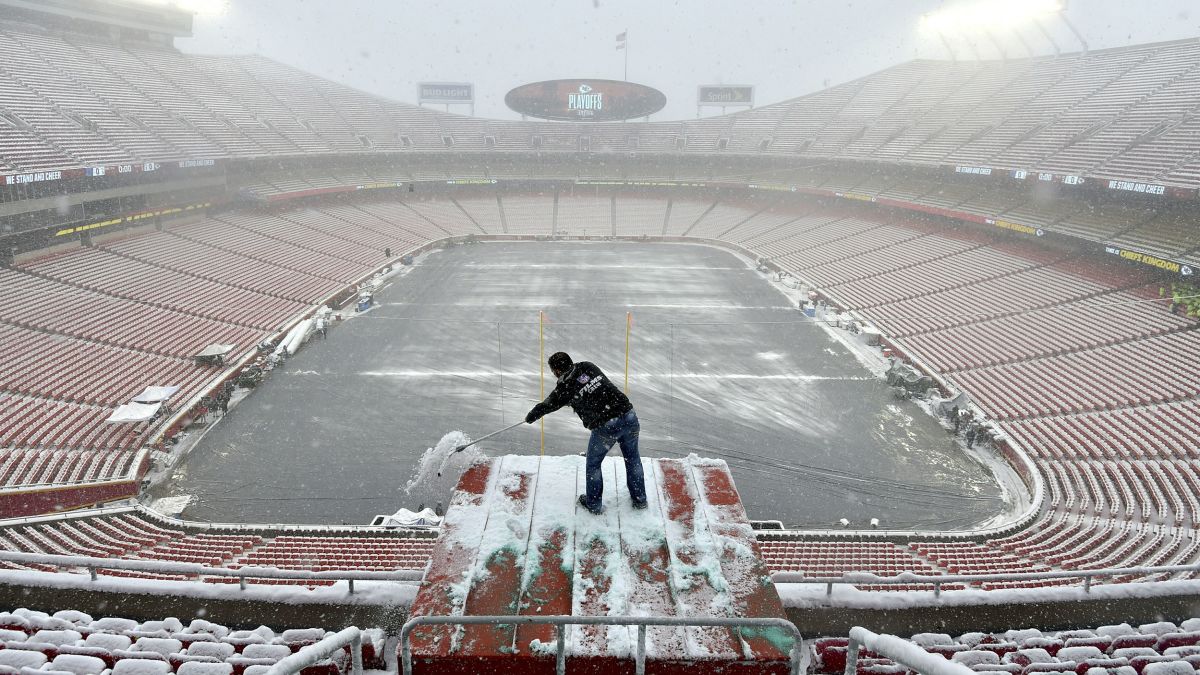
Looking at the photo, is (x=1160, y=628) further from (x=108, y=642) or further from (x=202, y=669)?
(x=108, y=642)

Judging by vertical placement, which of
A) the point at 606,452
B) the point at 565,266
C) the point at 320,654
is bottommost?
the point at 320,654

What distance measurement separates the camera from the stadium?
5137 mm

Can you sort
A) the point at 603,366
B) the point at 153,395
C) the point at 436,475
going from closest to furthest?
the point at 436,475 → the point at 153,395 → the point at 603,366

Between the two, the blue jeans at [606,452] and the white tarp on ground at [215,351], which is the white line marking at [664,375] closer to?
the white tarp on ground at [215,351]

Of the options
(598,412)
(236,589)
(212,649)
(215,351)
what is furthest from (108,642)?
(215,351)

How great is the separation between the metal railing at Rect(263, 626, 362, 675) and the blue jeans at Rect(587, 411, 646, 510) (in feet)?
7.75

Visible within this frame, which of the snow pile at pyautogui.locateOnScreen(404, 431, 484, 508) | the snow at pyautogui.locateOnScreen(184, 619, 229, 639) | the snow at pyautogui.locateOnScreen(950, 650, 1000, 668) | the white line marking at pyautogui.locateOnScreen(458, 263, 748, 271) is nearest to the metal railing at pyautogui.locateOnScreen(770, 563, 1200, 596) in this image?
the snow at pyautogui.locateOnScreen(950, 650, 1000, 668)

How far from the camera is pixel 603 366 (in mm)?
22750

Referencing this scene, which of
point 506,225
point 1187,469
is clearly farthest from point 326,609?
point 506,225

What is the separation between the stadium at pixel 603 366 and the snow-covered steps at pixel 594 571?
0.11 feet

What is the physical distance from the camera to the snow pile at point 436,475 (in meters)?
14.6

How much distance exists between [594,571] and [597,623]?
1165 millimetres

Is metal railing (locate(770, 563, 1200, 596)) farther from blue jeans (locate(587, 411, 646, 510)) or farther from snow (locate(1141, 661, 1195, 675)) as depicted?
snow (locate(1141, 661, 1195, 675))

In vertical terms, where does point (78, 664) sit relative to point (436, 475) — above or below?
above
